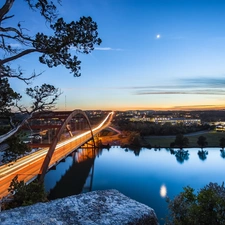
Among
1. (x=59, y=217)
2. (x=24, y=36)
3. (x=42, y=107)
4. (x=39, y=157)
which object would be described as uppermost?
(x=24, y=36)

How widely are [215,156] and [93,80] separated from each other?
23877mm

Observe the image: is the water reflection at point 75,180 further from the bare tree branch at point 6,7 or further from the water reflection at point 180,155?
the bare tree branch at point 6,7

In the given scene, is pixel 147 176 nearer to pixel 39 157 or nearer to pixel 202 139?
pixel 39 157

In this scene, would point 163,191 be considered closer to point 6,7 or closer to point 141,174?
point 141,174

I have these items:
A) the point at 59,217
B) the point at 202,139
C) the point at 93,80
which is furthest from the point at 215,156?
the point at 59,217

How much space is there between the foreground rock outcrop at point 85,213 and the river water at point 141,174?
55.9 feet

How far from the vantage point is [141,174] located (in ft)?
96.4

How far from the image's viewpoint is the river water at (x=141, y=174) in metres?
22.6

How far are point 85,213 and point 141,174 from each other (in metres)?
29.0

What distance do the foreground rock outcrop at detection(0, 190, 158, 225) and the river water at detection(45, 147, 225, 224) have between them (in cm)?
1703

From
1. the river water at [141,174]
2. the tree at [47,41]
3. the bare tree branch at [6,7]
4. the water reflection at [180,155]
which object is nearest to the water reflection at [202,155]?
the river water at [141,174]

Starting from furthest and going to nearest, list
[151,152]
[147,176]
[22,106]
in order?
[151,152] → [147,176] → [22,106]

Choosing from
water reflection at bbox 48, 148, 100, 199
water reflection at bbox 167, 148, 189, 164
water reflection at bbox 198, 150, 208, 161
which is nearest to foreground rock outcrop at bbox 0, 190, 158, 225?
water reflection at bbox 48, 148, 100, 199

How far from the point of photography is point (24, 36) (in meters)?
7.00
